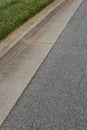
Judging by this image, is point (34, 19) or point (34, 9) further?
point (34, 9)

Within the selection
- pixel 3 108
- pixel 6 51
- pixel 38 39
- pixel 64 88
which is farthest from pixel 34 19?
pixel 3 108

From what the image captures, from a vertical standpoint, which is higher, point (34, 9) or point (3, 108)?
point (3, 108)

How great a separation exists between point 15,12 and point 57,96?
5.75m

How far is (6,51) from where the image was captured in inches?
237

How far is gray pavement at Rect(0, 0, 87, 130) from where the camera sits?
3930 mm

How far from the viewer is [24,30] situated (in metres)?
7.38

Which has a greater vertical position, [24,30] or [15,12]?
[24,30]

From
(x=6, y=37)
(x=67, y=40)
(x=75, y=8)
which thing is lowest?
(x=75, y=8)

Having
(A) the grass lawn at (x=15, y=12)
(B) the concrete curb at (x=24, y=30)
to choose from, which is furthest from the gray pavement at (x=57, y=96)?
(A) the grass lawn at (x=15, y=12)

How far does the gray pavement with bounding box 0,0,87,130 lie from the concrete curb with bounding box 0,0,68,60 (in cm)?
85

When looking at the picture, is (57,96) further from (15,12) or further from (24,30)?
(15,12)

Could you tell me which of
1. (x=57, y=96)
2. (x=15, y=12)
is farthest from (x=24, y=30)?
(x=57, y=96)

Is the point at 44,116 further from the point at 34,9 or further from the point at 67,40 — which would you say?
the point at 34,9

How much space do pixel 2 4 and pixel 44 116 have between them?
25.6 feet
